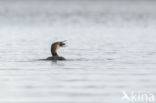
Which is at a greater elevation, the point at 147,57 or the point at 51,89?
the point at 147,57

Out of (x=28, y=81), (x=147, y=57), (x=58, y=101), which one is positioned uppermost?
(x=147, y=57)

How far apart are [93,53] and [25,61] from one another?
13.5 ft

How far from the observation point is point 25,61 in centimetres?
2692

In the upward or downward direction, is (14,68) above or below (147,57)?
below

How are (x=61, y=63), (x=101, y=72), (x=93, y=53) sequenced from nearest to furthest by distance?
1. (x=101, y=72)
2. (x=61, y=63)
3. (x=93, y=53)

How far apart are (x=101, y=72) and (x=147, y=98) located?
5126mm

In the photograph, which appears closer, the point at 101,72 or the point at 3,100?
the point at 3,100

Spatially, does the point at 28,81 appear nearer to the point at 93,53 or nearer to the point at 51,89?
the point at 51,89

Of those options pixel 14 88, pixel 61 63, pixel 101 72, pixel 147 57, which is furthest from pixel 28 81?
pixel 147 57

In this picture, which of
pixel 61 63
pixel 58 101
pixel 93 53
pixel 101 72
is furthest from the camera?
pixel 93 53

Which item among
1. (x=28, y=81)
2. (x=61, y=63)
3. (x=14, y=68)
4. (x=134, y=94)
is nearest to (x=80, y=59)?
(x=61, y=63)

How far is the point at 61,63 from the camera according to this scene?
26328mm

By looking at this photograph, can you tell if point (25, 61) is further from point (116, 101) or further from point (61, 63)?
point (116, 101)

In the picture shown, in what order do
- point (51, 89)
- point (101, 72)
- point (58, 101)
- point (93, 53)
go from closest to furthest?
point (58, 101) < point (51, 89) < point (101, 72) < point (93, 53)
